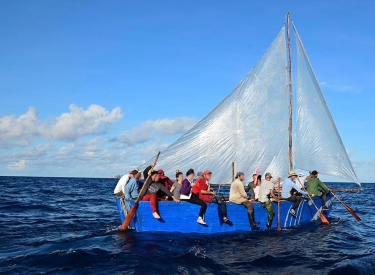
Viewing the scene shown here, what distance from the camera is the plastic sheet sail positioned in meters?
18.9

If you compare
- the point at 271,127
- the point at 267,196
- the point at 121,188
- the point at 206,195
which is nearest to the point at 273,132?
the point at 271,127

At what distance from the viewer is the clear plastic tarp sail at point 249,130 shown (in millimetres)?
18406

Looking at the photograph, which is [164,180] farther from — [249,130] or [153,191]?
[249,130]

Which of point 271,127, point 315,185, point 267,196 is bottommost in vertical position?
point 267,196

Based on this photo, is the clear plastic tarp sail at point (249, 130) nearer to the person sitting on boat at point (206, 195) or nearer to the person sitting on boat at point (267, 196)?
the person sitting on boat at point (267, 196)

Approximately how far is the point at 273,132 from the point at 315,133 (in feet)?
7.13

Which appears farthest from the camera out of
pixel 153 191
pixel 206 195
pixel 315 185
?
pixel 315 185

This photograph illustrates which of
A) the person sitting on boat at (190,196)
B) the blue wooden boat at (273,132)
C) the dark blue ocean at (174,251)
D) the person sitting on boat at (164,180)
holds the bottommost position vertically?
the dark blue ocean at (174,251)

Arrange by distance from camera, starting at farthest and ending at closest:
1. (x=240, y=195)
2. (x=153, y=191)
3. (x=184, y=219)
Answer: (x=240, y=195), (x=184, y=219), (x=153, y=191)

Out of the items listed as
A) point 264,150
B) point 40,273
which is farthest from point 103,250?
point 264,150

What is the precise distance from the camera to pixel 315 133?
65.2 feet

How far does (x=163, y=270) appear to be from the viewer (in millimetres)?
10023

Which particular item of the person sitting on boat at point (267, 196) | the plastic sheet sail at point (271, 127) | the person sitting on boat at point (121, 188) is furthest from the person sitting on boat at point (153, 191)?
the plastic sheet sail at point (271, 127)

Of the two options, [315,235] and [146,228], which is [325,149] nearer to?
[315,235]
